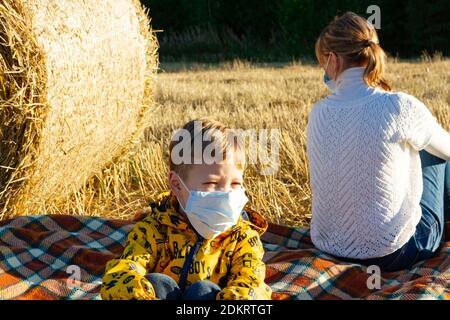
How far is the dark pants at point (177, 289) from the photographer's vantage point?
2.93 metres

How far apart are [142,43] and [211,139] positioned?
8.78ft

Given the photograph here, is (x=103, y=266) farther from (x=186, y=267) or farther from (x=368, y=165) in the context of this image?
(x=368, y=165)

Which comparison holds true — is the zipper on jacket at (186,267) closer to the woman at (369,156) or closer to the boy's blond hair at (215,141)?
the boy's blond hair at (215,141)

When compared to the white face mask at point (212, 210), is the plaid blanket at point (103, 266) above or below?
below

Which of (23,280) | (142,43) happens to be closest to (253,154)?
(142,43)

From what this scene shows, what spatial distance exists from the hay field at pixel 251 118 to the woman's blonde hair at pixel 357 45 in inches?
52.3

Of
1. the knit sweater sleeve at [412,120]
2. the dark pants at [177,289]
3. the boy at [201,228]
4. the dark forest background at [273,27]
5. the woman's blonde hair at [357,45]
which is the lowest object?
the dark forest background at [273,27]

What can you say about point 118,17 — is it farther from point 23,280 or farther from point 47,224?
point 23,280

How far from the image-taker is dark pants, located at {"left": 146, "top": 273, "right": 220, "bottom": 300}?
9.60 feet

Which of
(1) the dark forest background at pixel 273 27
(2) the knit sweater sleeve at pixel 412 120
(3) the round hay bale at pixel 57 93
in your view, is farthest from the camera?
(1) the dark forest background at pixel 273 27

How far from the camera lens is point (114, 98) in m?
5.14

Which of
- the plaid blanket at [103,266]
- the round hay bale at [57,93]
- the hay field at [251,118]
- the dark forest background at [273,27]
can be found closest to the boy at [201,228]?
the plaid blanket at [103,266]

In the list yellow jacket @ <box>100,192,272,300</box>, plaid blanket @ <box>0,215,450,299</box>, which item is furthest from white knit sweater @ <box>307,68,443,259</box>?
yellow jacket @ <box>100,192,272,300</box>

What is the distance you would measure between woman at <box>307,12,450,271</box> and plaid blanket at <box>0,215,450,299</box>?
11 cm
